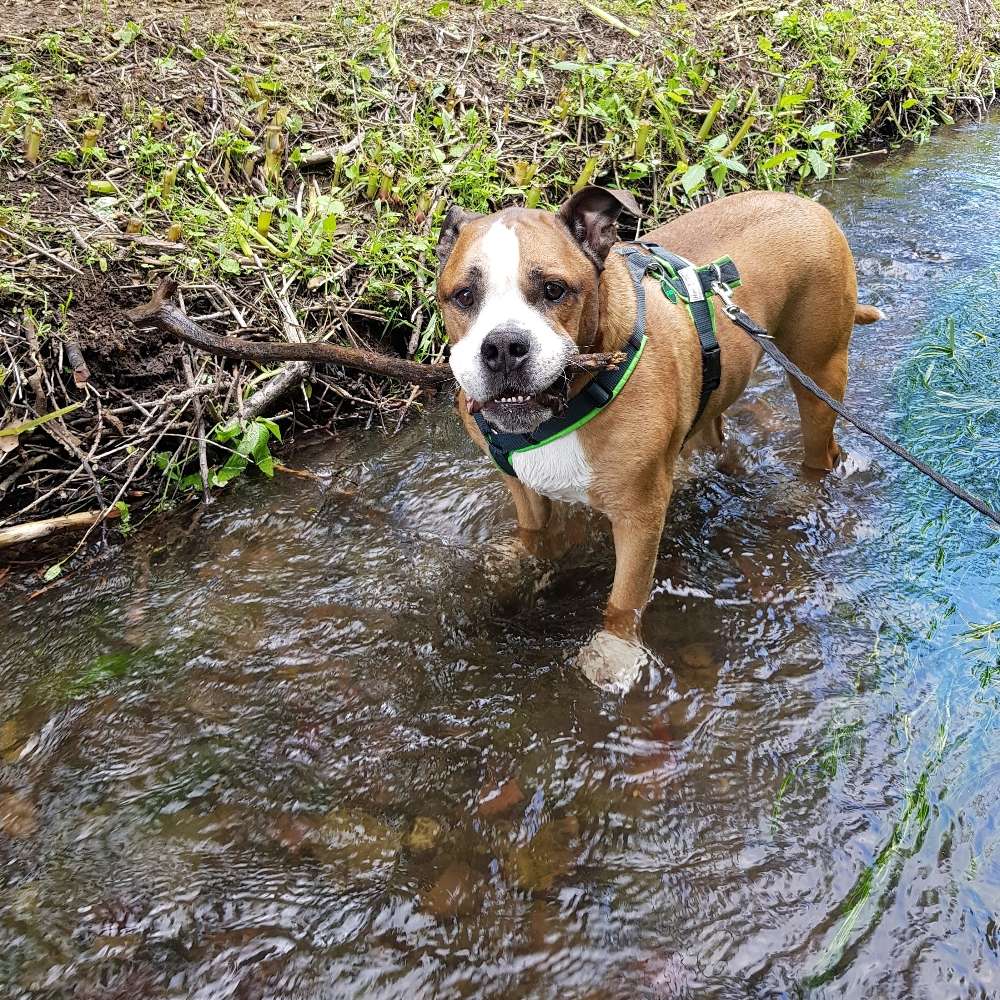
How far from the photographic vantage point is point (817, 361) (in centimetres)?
415

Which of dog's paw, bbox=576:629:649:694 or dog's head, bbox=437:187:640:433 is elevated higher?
dog's head, bbox=437:187:640:433

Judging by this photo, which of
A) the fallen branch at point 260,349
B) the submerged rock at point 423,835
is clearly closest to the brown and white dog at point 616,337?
the fallen branch at point 260,349

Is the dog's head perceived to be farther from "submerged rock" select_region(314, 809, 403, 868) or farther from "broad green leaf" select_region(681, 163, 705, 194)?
"broad green leaf" select_region(681, 163, 705, 194)

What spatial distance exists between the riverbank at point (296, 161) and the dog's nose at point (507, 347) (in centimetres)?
215

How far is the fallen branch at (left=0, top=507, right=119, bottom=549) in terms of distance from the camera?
12.8ft

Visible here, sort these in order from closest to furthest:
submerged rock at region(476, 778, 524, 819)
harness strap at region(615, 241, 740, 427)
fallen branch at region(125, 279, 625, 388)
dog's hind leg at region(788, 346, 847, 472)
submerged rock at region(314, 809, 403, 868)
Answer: submerged rock at region(314, 809, 403, 868) < submerged rock at region(476, 778, 524, 819) < fallen branch at region(125, 279, 625, 388) < harness strap at region(615, 241, 740, 427) < dog's hind leg at region(788, 346, 847, 472)

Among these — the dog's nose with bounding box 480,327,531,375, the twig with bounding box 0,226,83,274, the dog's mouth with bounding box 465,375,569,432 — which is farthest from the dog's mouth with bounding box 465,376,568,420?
the twig with bounding box 0,226,83,274

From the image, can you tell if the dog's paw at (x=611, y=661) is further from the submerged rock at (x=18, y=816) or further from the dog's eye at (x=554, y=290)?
the submerged rock at (x=18, y=816)

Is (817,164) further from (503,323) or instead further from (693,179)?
(503,323)

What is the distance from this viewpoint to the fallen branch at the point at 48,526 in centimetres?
390

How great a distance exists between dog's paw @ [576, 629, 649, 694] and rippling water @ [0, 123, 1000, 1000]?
0.07 m

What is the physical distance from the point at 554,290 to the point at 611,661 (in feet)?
4.84

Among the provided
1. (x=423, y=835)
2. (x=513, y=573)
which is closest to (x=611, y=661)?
(x=513, y=573)

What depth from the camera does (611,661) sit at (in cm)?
342
